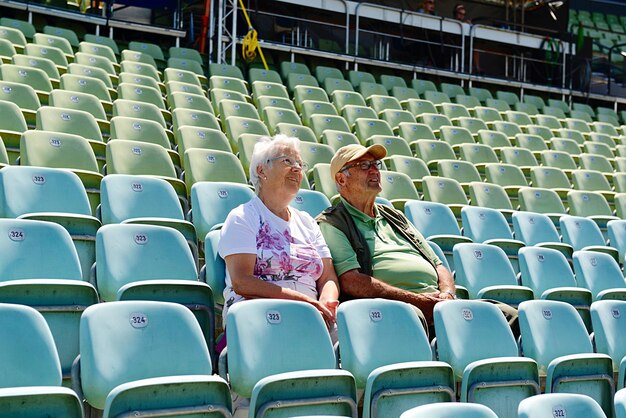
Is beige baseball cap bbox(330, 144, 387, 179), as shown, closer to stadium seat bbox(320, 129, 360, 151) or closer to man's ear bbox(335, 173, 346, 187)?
man's ear bbox(335, 173, 346, 187)

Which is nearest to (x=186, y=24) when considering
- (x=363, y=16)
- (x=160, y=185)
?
(x=363, y=16)

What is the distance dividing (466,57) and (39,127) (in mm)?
8882

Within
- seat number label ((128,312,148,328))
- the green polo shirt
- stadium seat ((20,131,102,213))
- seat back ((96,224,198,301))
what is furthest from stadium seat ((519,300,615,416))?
stadium seat ((20,131,102,213))

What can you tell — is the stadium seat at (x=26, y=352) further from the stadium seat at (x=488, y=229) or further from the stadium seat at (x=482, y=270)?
the stadium seat at (x=488, y=229)

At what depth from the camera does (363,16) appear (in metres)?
12.5

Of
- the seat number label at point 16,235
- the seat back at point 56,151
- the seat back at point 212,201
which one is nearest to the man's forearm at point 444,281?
the seat back at point 212,201

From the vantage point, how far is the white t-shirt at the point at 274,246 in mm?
3484

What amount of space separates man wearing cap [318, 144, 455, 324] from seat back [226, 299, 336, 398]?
0.86 m

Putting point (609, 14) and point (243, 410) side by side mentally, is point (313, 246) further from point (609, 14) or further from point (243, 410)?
point (609, 14)

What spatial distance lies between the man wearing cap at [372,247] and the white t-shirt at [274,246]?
17 centimetres

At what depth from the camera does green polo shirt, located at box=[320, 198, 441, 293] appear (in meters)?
3.91

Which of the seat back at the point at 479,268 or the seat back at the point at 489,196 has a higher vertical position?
the seat back at the point at 489,196

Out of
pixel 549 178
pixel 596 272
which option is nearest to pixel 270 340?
pixel 596 272

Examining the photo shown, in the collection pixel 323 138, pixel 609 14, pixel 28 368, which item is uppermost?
pixel 609 14
